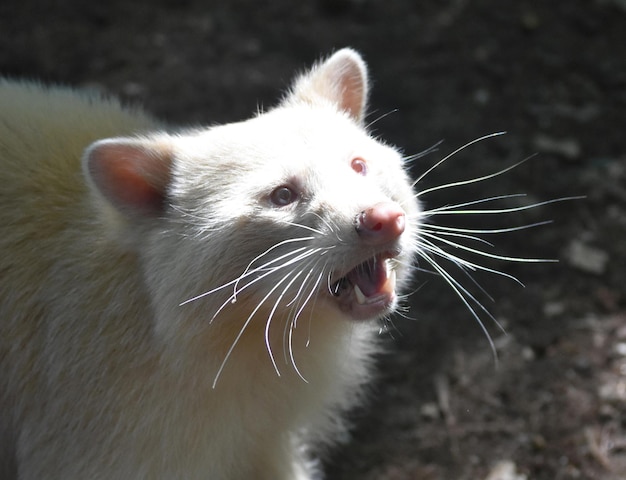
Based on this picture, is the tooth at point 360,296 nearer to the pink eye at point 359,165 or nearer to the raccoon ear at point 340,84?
the pink eye at point 359,165

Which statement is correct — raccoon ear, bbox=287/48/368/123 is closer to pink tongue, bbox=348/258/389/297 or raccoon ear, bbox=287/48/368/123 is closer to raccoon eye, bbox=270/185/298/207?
raccoon eye, bbox=270/185/298/207

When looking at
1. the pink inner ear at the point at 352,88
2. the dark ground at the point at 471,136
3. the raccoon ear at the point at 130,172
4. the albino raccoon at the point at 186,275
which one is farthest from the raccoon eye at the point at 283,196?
the dark ground at the point at 471,136

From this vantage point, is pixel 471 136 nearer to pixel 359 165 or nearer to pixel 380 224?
pixel 359 165

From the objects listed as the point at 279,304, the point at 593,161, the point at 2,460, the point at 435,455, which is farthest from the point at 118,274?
the point at 593,161

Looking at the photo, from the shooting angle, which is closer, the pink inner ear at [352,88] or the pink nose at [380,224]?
the pink nose at [380,224]

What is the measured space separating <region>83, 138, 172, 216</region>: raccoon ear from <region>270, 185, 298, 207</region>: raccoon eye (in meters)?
0.45

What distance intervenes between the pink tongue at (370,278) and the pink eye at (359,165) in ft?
1.17

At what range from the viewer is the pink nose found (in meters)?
2.49

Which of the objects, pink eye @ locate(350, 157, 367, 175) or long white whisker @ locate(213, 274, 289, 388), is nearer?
long white whisker @ locate(213, 274, 289, 388)

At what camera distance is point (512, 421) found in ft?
13.2

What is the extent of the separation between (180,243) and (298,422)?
106 centimetres

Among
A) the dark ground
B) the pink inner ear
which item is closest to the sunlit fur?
the pink inner ear

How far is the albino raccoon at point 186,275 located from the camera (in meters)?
2.71

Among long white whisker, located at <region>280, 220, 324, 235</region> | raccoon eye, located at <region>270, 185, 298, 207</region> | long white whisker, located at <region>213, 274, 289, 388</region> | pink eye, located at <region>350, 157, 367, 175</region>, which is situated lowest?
long white whisker, located at <region>213, 274, 289, 388</region>
